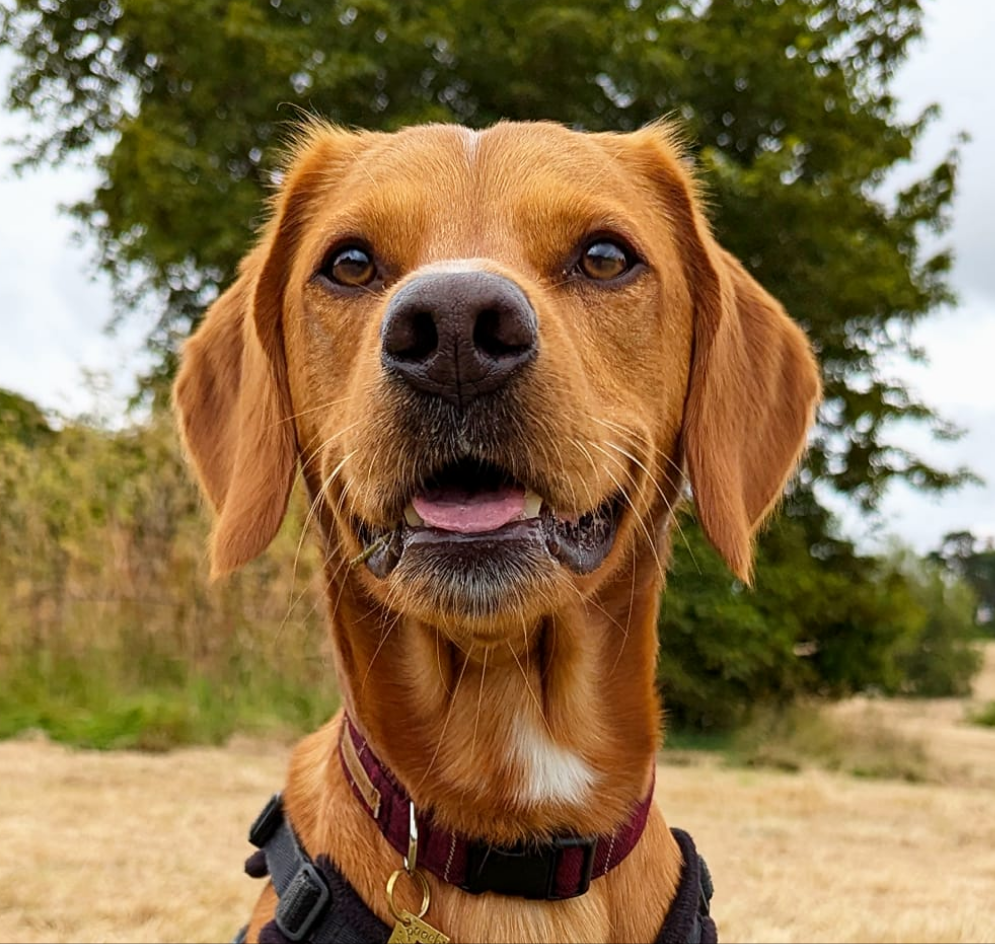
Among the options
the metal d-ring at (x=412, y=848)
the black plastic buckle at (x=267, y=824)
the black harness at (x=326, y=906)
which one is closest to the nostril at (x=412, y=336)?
the metal d-ring at (x=412, y=848)

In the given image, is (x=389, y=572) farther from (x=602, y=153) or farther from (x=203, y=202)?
(x=203, y=202)

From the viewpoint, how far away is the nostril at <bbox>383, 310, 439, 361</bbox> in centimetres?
175

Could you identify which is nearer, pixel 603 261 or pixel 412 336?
pixel 412 336

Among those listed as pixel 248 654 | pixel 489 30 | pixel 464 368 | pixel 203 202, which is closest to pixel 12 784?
pixel 248 654

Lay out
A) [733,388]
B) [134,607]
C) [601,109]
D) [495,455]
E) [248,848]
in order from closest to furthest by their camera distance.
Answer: [495,455] → [733,388] → [248,848] → [134,607] → [601,109]

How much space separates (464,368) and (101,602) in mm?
7560

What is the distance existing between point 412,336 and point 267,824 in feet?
4.09

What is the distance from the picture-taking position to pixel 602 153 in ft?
8.61

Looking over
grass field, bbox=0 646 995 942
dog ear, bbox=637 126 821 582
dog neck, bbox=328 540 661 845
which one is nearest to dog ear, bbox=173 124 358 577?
dog neck, bbox=328 540 661 845

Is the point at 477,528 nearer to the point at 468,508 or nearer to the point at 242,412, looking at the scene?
the point at 468,508

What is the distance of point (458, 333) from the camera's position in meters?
1.74

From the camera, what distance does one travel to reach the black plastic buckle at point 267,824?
2.36 meters

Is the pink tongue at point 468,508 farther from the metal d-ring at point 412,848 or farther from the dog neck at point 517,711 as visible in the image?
the metal d-ring at point 412,848

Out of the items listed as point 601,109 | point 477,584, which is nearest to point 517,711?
point 477,584
